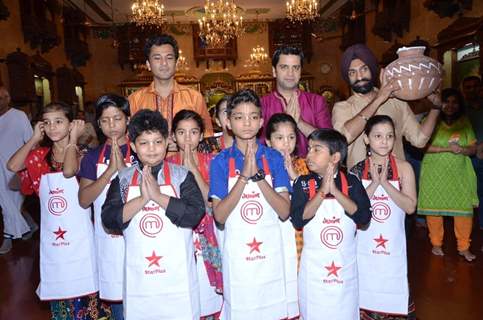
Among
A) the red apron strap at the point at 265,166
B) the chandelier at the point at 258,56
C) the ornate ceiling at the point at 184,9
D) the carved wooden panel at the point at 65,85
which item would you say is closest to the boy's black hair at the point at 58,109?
the red apron strap at the point at 265,166

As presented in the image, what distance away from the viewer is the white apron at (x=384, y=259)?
88.1 inches

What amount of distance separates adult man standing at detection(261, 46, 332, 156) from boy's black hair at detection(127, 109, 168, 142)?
0.76m

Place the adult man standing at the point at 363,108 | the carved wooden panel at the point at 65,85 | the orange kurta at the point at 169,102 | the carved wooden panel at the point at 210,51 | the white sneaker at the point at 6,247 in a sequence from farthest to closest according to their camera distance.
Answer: the carved wooden panel at the point at 210,51
the carved wooden panel at the point at 65,85
the white sneaker at the point at 6,247
the orange kurta at the point at 169,102
the adult man standing at the point at 363,108

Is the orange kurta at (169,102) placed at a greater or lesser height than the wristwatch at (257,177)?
greater

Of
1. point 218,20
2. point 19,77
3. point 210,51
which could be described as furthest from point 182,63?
point 19,77

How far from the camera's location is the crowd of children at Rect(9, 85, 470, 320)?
75.1 inches

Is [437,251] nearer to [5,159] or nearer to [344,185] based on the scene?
[344,185]

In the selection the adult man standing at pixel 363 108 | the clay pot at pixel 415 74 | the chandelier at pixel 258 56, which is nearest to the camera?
the clay pot at pixel 415 74

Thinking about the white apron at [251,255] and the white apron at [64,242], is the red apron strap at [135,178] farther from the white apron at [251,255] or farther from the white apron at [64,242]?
the white apron at [64,242]

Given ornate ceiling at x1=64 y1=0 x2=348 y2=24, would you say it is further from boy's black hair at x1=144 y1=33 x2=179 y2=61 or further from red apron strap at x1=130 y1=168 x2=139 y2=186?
red apron strap at x1=130 y1=168 x2=139 y2=186

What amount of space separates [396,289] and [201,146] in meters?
1.40

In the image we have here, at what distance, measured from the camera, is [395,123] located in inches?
98.3

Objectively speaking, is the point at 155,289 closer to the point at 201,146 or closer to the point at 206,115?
the point at 201,146

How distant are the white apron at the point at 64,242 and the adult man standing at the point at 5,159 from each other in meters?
2.50
